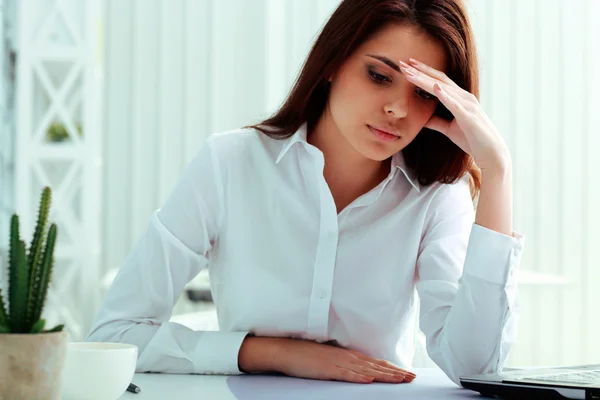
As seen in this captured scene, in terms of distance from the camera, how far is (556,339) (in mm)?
4910


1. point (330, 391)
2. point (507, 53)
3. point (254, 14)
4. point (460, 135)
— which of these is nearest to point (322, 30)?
point (460, 135)

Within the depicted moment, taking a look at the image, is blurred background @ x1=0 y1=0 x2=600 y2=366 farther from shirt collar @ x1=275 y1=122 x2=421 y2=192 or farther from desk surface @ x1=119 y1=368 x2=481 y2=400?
desk surface @ x1=119 y1=368 x2=481 y2=400

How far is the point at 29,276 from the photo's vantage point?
0.84 meters

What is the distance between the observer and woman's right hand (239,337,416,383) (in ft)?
4.50

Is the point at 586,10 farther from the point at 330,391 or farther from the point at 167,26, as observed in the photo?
the point at 330,391

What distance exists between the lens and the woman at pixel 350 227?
1466 mm

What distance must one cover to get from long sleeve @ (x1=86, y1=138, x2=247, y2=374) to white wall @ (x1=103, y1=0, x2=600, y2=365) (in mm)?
3086

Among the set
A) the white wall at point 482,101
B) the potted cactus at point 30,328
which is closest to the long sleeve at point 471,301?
the potted cactus at point 30,328

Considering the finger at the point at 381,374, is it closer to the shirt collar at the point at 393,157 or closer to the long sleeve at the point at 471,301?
the long sleeve at the point at 471,301

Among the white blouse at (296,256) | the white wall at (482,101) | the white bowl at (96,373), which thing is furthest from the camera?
the white wall at (482,101)

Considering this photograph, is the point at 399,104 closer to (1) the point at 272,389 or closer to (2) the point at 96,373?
(1) the point at 272,389

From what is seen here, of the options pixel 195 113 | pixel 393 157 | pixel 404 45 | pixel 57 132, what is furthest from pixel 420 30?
pixel 195 113

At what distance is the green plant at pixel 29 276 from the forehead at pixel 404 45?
879 millimetres

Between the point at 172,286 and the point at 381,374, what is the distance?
483 millimetres
